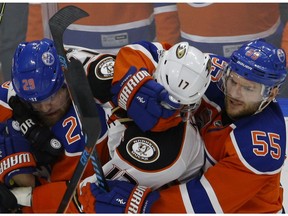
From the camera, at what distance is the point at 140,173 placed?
1924 mm

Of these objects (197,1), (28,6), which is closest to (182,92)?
(197,1)

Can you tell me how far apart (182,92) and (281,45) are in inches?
45.4

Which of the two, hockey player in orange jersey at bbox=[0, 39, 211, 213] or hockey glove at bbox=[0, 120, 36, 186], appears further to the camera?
hockey glove at bbox=[0, 120, 36, 186]

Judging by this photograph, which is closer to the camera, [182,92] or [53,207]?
[182,92]

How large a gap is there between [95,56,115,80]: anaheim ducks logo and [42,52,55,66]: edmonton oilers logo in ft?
0.51

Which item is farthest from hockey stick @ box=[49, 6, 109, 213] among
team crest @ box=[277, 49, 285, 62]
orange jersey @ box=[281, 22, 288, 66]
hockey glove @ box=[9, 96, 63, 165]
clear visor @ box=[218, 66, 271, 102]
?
orange jersey @ box=[281, 22, 288, 66]

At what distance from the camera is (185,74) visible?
6.12 feet

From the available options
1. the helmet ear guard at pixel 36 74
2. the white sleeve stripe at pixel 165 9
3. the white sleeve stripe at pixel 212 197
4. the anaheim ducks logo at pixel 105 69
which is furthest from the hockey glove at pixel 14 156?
the white sleeve stripe at pixel 165 9

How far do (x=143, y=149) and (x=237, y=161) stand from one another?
25 centimetres

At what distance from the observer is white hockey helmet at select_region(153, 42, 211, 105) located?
186 centimetres

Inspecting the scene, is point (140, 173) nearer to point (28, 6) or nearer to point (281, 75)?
point (281, 75)

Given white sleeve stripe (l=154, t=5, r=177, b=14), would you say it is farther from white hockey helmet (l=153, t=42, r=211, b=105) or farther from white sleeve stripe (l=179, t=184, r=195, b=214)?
white sleeve stripe (l=179, t=184, r=195, b=214)

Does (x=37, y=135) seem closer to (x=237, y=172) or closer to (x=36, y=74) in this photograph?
(x=36, y=74)

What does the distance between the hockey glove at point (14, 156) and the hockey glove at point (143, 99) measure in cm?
31
